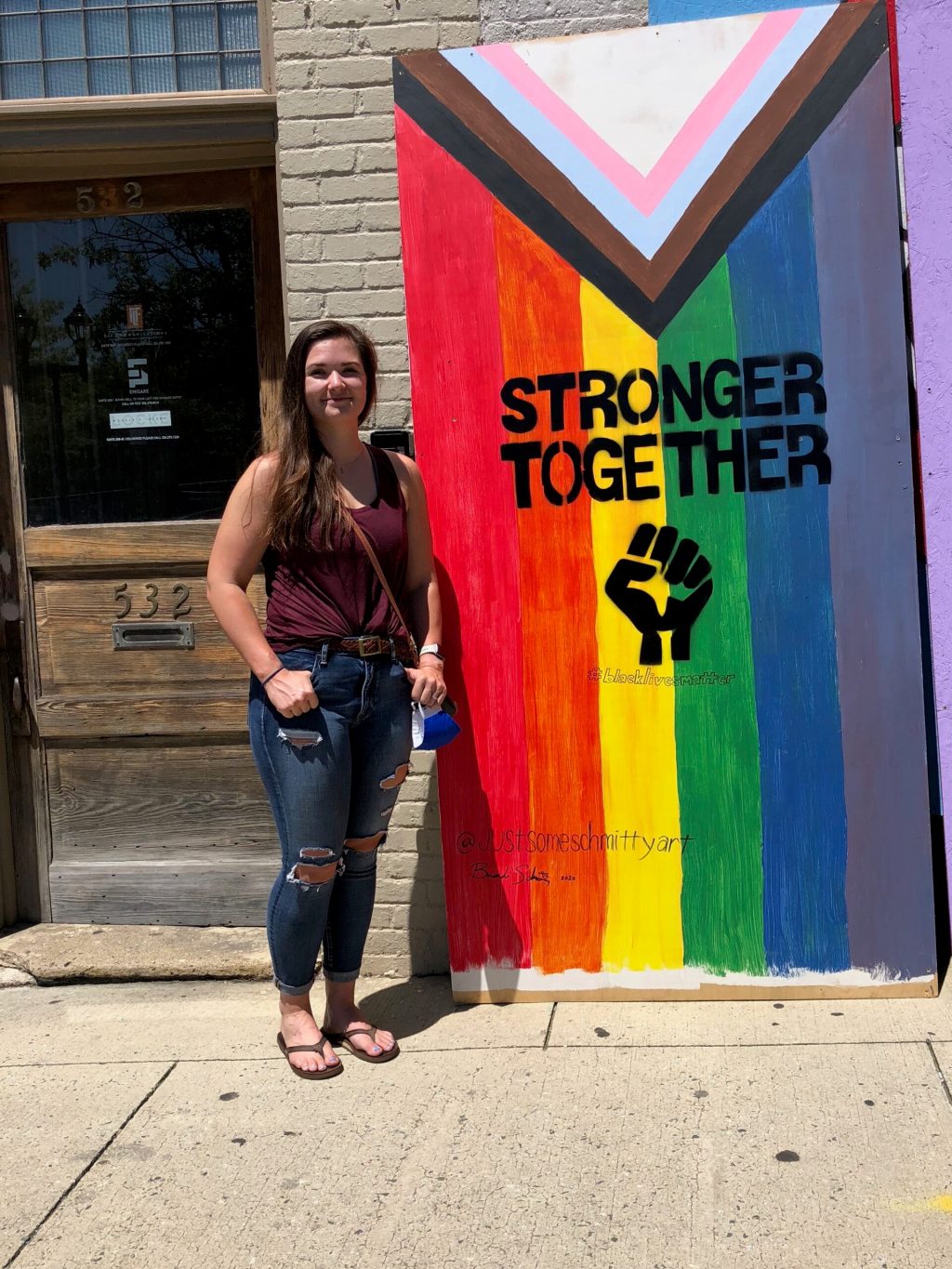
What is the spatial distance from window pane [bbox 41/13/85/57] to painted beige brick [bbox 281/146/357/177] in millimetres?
861

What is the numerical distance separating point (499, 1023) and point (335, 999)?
474 millimetres

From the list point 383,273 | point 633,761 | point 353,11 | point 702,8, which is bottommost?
point 633,761

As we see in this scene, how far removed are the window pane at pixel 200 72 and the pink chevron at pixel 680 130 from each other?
0.99 metres

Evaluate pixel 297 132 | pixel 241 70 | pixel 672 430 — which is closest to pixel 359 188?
pixel 297 132

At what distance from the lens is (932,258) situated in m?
3.54

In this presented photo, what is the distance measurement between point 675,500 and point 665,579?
225mm

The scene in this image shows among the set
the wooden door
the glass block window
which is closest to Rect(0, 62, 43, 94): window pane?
the glass block window

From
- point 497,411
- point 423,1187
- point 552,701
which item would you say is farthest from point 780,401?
→ point 423,1187

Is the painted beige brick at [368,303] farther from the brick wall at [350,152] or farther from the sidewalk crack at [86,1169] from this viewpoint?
the sidewalk crack at [86,1169]

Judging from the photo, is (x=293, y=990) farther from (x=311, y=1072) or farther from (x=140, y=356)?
(x=140, y=356)

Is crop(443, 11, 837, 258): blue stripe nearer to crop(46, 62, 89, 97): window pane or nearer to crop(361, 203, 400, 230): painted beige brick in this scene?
crop(361, 203, 400, 230): painted beige brick

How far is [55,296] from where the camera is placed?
4.36 m

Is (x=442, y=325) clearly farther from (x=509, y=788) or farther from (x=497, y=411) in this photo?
(x=509, y=788)
